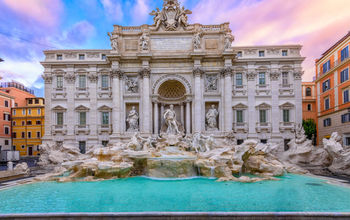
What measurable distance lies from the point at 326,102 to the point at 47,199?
3194 centimetres

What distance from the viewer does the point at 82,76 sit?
2386 centimetres

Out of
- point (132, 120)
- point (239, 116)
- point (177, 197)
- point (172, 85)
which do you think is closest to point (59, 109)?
point (132, 120)

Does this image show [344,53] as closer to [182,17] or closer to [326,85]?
[326,85]

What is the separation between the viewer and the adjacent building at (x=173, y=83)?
2262cm

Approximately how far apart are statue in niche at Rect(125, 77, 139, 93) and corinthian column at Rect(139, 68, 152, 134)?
4.31ft

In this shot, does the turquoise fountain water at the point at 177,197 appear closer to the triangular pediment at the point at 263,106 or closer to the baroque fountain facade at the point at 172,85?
the baroque fountain facade at the point at 172,85

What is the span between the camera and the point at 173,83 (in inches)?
A: 942

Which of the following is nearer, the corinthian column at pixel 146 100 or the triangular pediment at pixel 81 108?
the corinthian column at pixel 146 100

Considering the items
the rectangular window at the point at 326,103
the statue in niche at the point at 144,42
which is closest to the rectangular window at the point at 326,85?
the rectangular window at the point at 326,103

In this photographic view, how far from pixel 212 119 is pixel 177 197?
14.3m

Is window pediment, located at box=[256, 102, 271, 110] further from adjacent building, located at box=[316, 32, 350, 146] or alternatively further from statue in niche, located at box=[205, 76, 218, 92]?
adjacent building, located at box=[316, 32, 350, 146]

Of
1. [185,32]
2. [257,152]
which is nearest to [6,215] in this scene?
[257,152]

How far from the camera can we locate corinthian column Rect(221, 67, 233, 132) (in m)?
22.2

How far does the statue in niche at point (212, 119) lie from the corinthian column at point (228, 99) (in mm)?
1060
